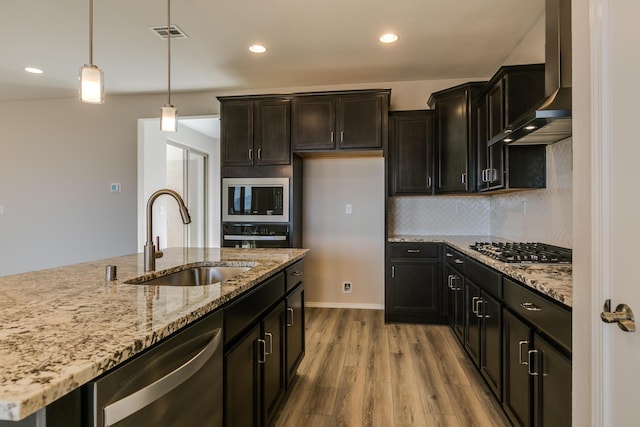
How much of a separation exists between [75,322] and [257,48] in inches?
117

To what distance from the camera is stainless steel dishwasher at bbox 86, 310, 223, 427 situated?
0.72 m

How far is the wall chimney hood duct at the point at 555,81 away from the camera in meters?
1.69

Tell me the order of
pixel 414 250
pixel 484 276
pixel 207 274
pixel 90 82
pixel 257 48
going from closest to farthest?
pixel 90 82
pixel 207 274
pixel 484 276
pixel 257 48
pixel 414 250

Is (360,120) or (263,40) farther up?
(263,40)

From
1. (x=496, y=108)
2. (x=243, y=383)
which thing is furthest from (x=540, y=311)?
(x=496, y=108)

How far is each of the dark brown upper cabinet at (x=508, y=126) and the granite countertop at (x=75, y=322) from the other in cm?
216

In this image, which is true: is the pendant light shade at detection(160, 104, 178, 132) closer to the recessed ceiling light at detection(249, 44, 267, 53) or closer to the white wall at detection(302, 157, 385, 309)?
the recessed ceiling light at detection(249, 44, 267, 53)

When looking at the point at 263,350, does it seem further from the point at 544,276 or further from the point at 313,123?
the point at 313,123

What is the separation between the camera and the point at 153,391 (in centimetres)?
82

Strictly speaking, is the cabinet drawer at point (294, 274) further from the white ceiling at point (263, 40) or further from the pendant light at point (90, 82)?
the white ceiling at point (263, 40)

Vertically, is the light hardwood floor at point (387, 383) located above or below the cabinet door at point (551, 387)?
below

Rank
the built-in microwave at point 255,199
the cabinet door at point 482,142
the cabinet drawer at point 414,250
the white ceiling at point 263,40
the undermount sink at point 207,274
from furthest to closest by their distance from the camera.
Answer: the built-in microwave at point 255,199 → the cabinet drawer at point 414,250 → the cabinet door at point 482,142 → the white ceiling at point 263,40 → the undermount sink at point 207,274

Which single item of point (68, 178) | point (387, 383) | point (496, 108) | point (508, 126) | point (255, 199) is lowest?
point (387, 383)
